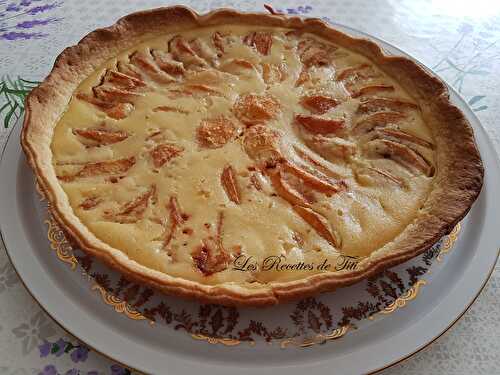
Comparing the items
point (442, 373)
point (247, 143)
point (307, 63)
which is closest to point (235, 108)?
point (247, 143)

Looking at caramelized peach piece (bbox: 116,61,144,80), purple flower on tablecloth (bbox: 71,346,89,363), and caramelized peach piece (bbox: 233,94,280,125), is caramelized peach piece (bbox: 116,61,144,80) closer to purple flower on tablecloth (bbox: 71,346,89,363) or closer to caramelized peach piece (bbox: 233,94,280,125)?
caramelized peach piece (bbox: 233,94,280,125)

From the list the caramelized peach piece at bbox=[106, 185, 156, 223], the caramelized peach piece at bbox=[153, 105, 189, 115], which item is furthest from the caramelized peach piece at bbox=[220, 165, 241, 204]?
the caramelized peach piece at bbox=[153, 105, 189, 115]

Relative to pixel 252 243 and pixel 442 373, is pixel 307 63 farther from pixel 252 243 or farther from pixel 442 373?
pixel 442 373

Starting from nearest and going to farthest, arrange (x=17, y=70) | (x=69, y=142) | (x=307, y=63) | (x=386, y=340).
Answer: (x=386, y=340) → (x=69, y=142) → (x=307, y=63) → (x=17, y=70)

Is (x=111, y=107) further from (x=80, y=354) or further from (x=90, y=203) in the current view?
(x=80, y=354)

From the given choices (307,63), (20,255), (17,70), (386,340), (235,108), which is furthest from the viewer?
(17,70)
